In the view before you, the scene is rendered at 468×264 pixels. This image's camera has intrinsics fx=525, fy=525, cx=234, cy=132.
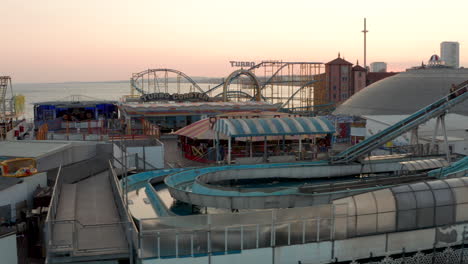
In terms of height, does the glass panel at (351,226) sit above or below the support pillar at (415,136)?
below

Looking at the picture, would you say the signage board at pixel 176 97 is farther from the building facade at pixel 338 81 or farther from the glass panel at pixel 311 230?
Result: the glass panel at pixel 311 230

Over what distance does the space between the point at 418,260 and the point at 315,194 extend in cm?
380

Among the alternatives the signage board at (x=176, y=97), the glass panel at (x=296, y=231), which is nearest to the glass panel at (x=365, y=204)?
the glass panel at (x=296, y=231)

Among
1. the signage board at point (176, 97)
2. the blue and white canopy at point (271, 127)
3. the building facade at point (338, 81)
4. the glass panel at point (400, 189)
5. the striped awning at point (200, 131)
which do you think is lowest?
the glass panel at point (400, 189)

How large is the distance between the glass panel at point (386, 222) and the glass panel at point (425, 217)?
0.85 m

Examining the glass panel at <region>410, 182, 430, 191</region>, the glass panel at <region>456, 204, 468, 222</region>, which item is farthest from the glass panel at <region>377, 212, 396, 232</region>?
the glass panel at <region>456, 204, 468, 222</region>

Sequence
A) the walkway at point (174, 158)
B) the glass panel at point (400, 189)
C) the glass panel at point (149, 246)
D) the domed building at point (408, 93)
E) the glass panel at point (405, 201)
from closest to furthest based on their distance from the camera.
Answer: the glass panel at point (149, 246) → the glass panel at point (405, 201) → the glass panel at point (400, 189) → the walkway at point (174, 158) → the domed building at point (408, 93)

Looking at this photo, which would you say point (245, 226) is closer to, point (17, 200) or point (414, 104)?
point (17, 200)

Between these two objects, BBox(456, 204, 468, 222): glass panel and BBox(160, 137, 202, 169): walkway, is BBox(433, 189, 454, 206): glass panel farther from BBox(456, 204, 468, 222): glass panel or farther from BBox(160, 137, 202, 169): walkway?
BBox(160, 137, 202, 169): walkway

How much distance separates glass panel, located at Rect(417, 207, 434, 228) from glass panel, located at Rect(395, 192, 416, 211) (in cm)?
31

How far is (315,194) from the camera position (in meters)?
16.9

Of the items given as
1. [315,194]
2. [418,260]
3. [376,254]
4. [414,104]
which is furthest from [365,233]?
[414,104]

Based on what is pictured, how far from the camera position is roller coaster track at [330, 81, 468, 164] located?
24.6 metres

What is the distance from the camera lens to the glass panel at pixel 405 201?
48.2 ft
